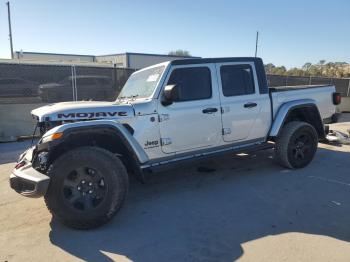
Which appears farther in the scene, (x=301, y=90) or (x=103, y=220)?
(x=301, y=90)

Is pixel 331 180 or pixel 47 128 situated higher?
pixel 47 128

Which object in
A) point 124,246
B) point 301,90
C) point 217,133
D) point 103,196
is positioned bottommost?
point 124,246

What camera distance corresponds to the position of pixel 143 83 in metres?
5.26

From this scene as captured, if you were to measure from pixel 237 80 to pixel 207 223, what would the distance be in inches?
98.9

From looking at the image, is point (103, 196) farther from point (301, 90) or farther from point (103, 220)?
point (301, 90)

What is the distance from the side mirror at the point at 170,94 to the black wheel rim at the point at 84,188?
136cm

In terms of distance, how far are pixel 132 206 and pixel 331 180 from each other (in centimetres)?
323

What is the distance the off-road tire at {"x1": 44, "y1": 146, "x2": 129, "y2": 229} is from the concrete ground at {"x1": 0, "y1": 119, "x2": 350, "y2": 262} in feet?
0.54

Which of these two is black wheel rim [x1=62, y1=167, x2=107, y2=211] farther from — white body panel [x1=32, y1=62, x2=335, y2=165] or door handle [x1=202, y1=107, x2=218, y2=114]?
door handle [x1=202, y1=107, x2=218, y2=114]

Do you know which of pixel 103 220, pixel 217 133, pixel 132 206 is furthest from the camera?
pixel 217 133

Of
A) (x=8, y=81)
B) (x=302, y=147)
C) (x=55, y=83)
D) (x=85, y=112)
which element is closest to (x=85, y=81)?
(x=55, y=83)

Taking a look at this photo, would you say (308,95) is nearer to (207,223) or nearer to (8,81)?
(207,223)

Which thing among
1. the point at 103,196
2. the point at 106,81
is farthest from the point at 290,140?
the point at 106,81

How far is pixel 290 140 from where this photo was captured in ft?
19.6
